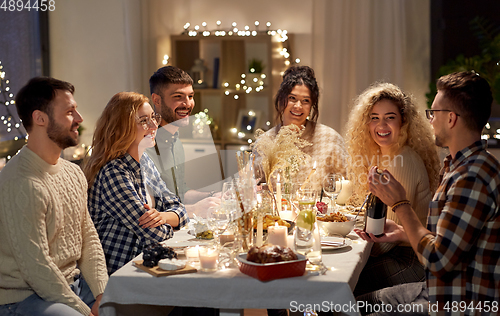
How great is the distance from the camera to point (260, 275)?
153 cm

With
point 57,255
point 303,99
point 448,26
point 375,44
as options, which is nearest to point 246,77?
point 375,44

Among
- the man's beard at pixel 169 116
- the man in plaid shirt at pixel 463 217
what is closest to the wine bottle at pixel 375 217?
the man in plaid shirt at pixel 463 217

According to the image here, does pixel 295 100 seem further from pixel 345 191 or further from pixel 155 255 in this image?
pixel 155 255

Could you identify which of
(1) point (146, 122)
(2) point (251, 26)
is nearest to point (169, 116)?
(1) point (146, 122)

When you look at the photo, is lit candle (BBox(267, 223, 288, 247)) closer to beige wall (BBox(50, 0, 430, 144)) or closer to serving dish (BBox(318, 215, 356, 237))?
serving dish (BBox(318, 215, 356, 237))

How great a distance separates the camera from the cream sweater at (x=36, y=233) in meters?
1.71

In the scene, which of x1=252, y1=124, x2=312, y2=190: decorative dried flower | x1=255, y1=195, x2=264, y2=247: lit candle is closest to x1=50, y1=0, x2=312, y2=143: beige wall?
x1=252, y1=124, x2=312, y2=190: decorative dried flower

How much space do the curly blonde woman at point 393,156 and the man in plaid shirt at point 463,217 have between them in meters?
0.65

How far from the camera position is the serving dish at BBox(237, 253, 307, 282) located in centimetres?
152

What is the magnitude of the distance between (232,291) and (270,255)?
17 cm

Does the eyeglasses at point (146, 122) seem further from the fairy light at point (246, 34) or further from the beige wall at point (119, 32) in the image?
the beige wall at point (119, 32)

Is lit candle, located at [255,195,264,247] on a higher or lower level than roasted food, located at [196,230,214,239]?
higher

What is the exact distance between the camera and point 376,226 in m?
1.99

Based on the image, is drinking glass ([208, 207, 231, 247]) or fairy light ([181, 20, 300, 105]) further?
fairy light ([181, 20, 300, 105])
